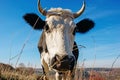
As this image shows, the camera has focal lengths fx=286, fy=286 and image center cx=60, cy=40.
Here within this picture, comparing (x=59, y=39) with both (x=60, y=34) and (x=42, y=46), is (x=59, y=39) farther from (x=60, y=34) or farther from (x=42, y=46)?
(x=42, y=46)

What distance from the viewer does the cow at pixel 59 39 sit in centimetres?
625

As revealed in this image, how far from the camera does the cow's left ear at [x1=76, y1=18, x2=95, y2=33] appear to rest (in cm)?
958

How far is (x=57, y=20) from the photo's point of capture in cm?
793

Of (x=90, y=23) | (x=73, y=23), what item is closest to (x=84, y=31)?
(x=90, y=23)

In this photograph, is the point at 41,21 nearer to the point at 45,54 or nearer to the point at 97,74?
the point at 45,54

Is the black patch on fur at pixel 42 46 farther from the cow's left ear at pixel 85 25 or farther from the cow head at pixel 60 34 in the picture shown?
the cow's left ear at pixel 85 25

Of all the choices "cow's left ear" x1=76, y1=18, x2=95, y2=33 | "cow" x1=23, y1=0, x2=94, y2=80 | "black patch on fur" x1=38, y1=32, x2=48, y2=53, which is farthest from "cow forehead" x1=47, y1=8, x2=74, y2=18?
"cow's left ear" x1=76, y1=18, x2=95, y2=33

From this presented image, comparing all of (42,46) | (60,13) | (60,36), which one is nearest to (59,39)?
(60,36)

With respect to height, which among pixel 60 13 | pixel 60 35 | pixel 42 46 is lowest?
pixel 42 46

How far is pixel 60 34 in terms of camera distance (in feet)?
23.7

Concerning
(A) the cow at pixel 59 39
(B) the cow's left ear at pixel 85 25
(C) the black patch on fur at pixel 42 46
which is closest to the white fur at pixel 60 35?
(A) the cow at pixel 59 39

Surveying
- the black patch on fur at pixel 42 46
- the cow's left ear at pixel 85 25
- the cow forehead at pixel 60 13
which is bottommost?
the black patch on fur at pixel 42 46

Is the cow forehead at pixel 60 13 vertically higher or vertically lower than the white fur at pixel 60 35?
higher

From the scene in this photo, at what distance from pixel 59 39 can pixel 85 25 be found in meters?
2.86
